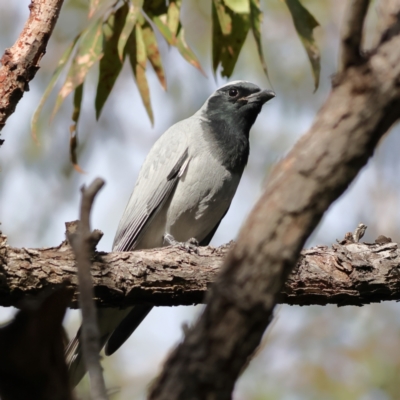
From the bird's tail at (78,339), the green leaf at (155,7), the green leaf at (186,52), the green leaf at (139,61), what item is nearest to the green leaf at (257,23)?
the green leaf at (186,52)

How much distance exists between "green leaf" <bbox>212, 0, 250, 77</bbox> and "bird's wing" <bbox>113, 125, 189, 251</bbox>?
86 cm

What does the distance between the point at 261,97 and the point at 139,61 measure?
1566 mm

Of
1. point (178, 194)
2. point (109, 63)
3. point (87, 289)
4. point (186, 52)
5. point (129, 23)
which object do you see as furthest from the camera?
point (178, 194)

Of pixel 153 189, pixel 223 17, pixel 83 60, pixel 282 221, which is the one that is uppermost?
pixel 223 17

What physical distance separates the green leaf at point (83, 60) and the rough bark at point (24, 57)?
383 millimetres

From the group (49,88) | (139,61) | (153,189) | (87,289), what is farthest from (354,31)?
(153,189)

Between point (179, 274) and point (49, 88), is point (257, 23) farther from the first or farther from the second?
point (179, 274)

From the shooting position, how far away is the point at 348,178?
1806 millimetres

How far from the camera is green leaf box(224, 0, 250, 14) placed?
4035 millimetres

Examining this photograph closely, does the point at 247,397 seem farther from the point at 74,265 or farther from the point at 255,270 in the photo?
the point at 255,270

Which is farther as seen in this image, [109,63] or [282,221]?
[109,63]

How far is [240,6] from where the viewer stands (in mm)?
4070

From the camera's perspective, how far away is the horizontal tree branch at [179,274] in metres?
3.49

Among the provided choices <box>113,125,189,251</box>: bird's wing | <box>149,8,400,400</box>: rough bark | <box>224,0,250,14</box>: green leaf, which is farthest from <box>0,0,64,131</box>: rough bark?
<box>149,8,400,400</box>: rough bark
